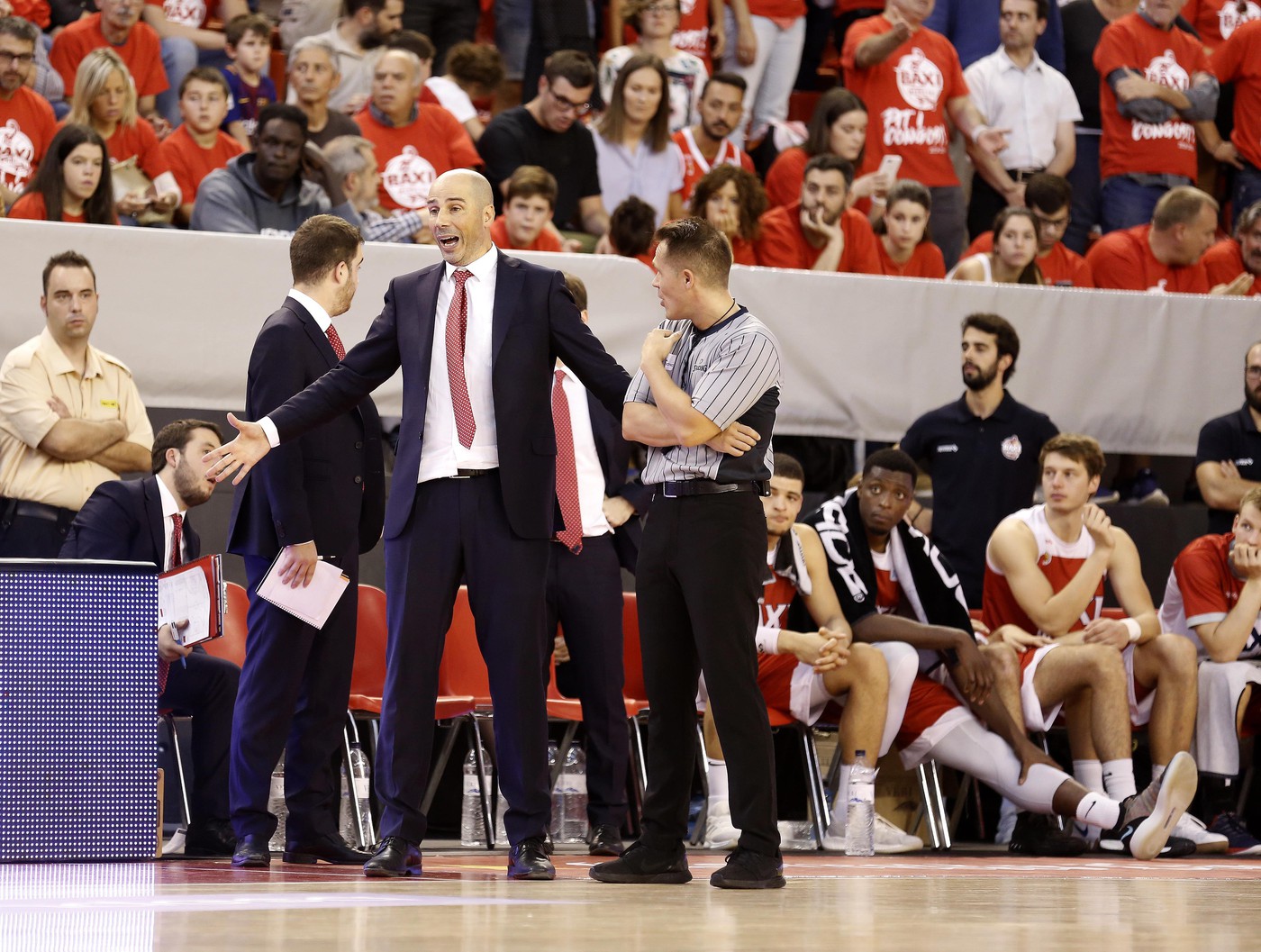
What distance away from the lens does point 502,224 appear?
8492 mm

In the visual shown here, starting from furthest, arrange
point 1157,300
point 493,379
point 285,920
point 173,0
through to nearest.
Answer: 1. point 173,0
2. point 1157,300
3. point 493,379
4. point 285,920

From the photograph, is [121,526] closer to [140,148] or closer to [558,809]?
[558,809]

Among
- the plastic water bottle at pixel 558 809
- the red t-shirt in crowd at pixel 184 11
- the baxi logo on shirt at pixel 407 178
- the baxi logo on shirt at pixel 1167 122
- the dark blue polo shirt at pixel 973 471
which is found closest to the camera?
the plastic water bottle at pixel 558 809

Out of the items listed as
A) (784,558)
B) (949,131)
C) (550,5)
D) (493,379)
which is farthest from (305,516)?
(949,131)

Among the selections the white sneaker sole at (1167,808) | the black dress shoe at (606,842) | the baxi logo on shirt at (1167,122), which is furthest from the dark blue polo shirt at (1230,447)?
the black dress shoe at (606,842)

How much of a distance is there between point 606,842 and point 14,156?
4.38 meters

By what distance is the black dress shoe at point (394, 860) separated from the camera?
→ 16.0 feet

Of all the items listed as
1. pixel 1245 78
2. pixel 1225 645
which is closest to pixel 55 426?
pixel 1225 645

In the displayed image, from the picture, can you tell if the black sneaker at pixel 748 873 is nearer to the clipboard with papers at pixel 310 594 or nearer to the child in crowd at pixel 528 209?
the clipboard with papers at pixel 310 594

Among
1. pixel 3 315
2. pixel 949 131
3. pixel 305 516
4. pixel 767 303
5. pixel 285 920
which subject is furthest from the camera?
pixel 949 131

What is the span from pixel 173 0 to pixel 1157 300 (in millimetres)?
5618

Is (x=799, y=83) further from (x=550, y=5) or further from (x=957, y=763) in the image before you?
(x=957, y=763)

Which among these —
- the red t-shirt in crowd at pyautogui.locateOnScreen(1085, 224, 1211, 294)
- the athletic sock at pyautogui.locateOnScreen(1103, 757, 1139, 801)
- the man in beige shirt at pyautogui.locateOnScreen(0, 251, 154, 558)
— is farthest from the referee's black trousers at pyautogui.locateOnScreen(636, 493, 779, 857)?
the red t-shirt in crowd at pyautogui.locateOnScreen(1085, 224, 1211, 294)

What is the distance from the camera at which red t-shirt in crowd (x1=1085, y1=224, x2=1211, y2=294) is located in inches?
389
